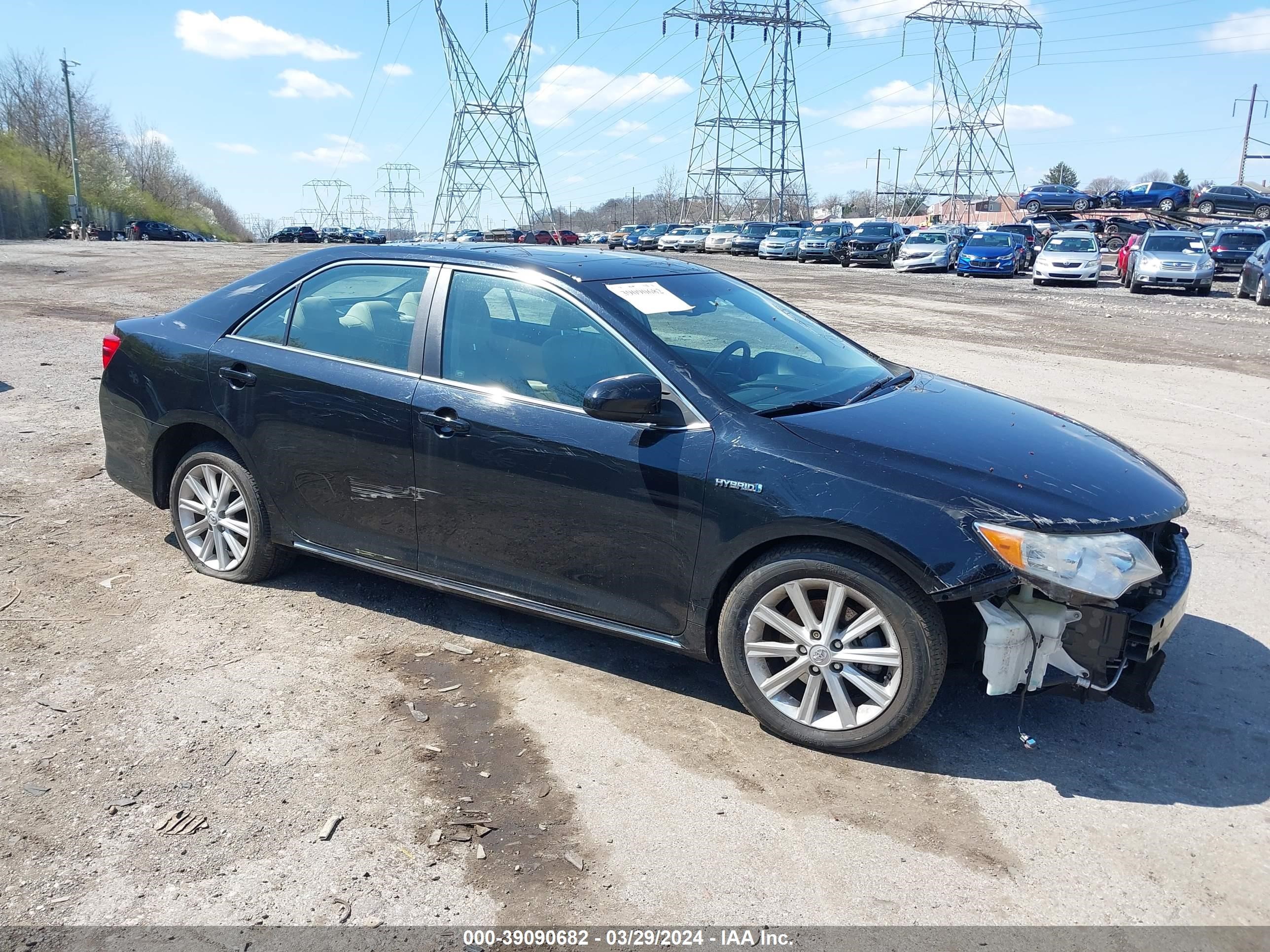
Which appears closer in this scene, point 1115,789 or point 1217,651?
point 1115,789

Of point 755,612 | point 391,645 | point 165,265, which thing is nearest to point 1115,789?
point 755,612

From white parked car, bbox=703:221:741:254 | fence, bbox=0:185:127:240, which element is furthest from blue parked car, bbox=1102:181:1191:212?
fence, bbox=0:185:127:240

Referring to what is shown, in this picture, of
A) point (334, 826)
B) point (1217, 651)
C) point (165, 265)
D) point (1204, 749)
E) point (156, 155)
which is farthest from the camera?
point (156, 155)

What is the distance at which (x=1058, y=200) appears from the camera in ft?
180

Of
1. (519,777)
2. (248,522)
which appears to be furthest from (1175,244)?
(519,777)

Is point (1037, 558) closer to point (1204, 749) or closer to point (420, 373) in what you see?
point (1204, 749)

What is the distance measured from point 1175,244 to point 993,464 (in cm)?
2790

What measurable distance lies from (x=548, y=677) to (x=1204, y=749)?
97.6 inches

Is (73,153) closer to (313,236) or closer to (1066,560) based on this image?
(313,236)

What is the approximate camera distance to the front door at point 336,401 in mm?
4297

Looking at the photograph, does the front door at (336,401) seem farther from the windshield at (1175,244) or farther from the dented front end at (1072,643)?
the windshield at (1175,244)

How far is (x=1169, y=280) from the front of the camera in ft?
86.3

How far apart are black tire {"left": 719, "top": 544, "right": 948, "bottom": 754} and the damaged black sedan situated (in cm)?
1

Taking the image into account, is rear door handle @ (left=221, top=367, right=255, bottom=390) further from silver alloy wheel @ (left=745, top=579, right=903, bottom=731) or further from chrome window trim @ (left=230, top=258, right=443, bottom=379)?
silver alloy wheel @ (left=745, top=579, right=903, bottom=731)
